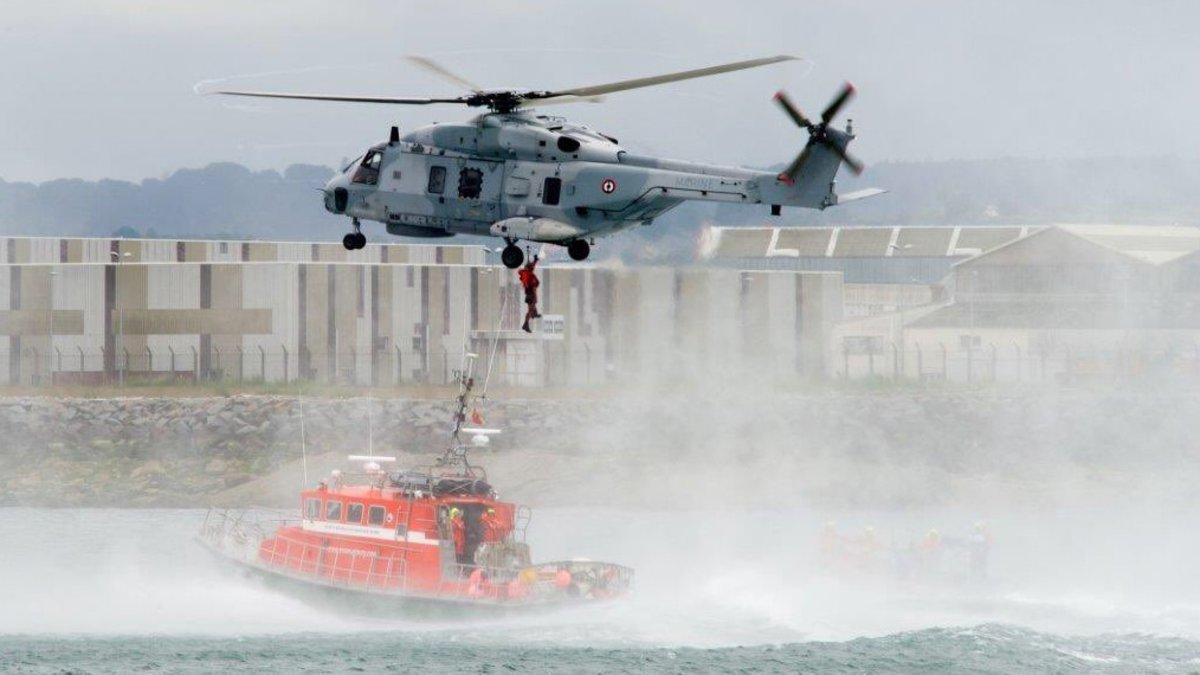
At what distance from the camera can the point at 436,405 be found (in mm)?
59844

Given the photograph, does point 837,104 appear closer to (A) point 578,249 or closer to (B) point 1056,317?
(A) point 578,249

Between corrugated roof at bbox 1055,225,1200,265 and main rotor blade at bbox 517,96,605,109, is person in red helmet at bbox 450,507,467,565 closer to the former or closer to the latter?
main rotor blade at bbox 517,96,605,109

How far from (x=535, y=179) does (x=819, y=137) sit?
380cm

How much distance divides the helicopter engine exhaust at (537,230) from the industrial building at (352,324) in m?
29.7

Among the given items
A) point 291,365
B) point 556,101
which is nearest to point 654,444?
point 291,365

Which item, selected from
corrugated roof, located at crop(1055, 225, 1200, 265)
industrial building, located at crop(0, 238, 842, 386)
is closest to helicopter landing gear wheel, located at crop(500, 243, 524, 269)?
industrial building, located at crop(0, 238, 842, 386)

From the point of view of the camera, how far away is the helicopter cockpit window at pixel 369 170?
2920 cm

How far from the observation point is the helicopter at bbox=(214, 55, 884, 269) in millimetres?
27234

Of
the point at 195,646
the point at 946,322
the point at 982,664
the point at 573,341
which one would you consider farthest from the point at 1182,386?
the point at 195,646

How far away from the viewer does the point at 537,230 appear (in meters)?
27.6

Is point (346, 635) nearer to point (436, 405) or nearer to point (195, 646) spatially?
point (195, 646)

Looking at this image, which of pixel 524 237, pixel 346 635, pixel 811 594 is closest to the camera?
pixel 524 237

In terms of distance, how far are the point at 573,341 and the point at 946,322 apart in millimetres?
13311

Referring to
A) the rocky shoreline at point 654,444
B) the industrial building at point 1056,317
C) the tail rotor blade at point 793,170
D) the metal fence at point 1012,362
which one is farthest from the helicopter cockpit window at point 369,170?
the metal fence at point 1012,362
